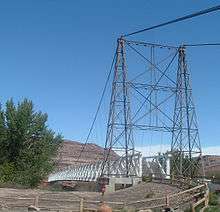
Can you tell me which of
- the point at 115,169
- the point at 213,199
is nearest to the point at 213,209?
the point at 213,199

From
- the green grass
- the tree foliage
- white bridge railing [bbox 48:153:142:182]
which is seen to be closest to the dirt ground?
the green grass

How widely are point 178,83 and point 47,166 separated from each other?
15.3 metres

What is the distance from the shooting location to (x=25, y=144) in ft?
202

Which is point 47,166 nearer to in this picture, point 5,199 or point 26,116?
point 26,116

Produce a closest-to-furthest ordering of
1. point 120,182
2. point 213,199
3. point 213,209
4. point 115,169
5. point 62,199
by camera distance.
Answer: point 213,209, point 62,199, point 213,199, point 120,182, point 115,169

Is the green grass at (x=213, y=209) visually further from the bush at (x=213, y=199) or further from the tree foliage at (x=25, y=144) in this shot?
the tree foliage at (x=25, y=144)

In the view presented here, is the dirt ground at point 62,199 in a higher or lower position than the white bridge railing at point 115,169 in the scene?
lower

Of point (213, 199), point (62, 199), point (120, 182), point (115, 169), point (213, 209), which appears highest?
point (115, 169)

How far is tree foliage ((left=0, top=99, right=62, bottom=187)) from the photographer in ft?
194

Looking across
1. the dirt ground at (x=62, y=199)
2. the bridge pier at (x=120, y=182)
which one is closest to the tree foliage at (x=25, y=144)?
the bridge pier at (x=120, y=182)

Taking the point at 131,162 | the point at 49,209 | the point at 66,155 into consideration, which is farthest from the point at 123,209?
the point at 66,155

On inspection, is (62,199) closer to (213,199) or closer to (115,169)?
(213,199)

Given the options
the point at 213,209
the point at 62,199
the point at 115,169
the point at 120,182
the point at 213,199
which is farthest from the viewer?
the point at 115,169

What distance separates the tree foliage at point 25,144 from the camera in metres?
59.2
